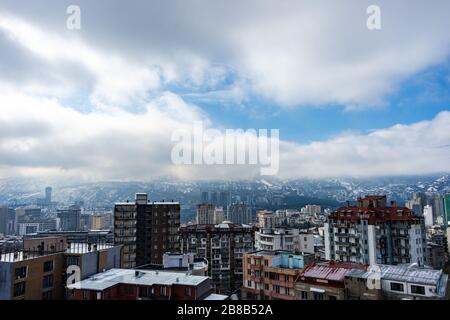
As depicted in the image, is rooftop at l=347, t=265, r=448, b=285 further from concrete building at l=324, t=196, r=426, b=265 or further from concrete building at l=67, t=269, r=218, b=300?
concrete building at l=324, t=196, r=426, b=265

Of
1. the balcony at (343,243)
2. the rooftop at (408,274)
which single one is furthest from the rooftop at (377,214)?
the rooftop at (408,274)

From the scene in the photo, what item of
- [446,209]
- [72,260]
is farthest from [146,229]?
[446,209]

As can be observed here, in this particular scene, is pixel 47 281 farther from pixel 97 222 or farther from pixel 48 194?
pixel 48 194

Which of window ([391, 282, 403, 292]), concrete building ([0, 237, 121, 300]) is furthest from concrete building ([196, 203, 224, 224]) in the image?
window ([391, 282, 403, 292])

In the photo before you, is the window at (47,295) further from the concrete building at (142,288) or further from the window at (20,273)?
the concrete building at (142,288)

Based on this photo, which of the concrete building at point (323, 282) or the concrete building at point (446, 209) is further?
the concrete building at point (446, 209)

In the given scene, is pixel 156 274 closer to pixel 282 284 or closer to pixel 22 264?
pixel 22 264
